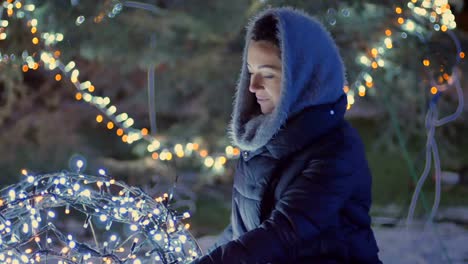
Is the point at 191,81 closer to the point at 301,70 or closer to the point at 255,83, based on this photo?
the point at 255,83

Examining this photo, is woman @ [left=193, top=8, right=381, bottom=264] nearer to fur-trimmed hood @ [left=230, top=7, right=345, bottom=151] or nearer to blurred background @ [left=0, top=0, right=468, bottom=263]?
fur-trimmed hood @ [left=230, top=7, right=345, bottom=151]

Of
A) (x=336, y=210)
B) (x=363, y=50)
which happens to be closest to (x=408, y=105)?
(x=363, y=50)

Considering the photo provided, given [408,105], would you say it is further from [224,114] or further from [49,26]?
[49,26]

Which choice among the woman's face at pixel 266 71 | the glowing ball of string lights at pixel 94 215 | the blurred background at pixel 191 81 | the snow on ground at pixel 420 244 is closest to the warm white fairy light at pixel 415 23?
the blurred background at pixel 191 81

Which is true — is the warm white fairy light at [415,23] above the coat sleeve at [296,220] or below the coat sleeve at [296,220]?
above

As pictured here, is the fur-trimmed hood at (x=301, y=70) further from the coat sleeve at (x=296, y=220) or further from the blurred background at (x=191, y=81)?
the blurred background at (x=191, y=81)

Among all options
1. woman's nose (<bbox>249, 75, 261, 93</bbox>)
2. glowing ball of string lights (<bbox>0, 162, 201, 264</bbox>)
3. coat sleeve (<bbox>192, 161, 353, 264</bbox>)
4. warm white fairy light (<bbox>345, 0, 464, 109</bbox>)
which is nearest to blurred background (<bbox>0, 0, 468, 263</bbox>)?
warm white fairy light (<bbox>345, 0, 464, 109</bbox>)

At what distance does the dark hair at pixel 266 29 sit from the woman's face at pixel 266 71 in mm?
21

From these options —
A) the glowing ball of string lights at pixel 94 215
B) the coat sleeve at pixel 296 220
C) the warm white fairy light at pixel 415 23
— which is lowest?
the coat sleeve at pixel 296 220

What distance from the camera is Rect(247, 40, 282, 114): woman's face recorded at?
258cm

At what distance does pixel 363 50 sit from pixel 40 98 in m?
3.74

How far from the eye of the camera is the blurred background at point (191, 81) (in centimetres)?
462

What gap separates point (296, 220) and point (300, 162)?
24 centimetres

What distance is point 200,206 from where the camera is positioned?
7637 millimetres
